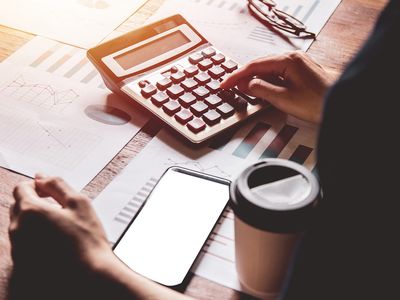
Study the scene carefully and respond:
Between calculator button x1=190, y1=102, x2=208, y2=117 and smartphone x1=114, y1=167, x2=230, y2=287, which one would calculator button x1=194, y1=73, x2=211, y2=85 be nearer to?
calculator button x1=190, y1=102, x2=208, y2=117

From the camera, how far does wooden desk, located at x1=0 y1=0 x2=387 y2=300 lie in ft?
1.68

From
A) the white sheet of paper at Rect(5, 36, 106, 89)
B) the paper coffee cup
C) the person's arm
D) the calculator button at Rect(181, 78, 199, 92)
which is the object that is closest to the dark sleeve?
the paper coffee cup

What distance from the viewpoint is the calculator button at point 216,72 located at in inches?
28.9

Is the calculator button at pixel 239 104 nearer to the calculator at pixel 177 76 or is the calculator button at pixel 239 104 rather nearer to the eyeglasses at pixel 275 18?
the calculator at pixel 177 76

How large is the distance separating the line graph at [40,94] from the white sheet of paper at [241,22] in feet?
0.78

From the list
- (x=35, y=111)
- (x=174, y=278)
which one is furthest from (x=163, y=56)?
(x=174, y=278)

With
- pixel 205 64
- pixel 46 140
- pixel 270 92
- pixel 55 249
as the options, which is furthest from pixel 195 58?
pixel 55 249

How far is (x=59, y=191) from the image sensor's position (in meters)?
0.54

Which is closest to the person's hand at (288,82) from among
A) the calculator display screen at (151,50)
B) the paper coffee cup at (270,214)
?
the calculator display screen at (151,50)

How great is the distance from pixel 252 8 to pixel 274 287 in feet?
1.87

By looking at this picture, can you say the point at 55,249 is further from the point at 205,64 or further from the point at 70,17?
the point at 70,17

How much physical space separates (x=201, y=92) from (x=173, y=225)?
0.69 ft

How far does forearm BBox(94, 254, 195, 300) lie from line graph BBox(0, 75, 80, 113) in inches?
11.9

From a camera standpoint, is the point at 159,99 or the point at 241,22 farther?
the point at 241,22
